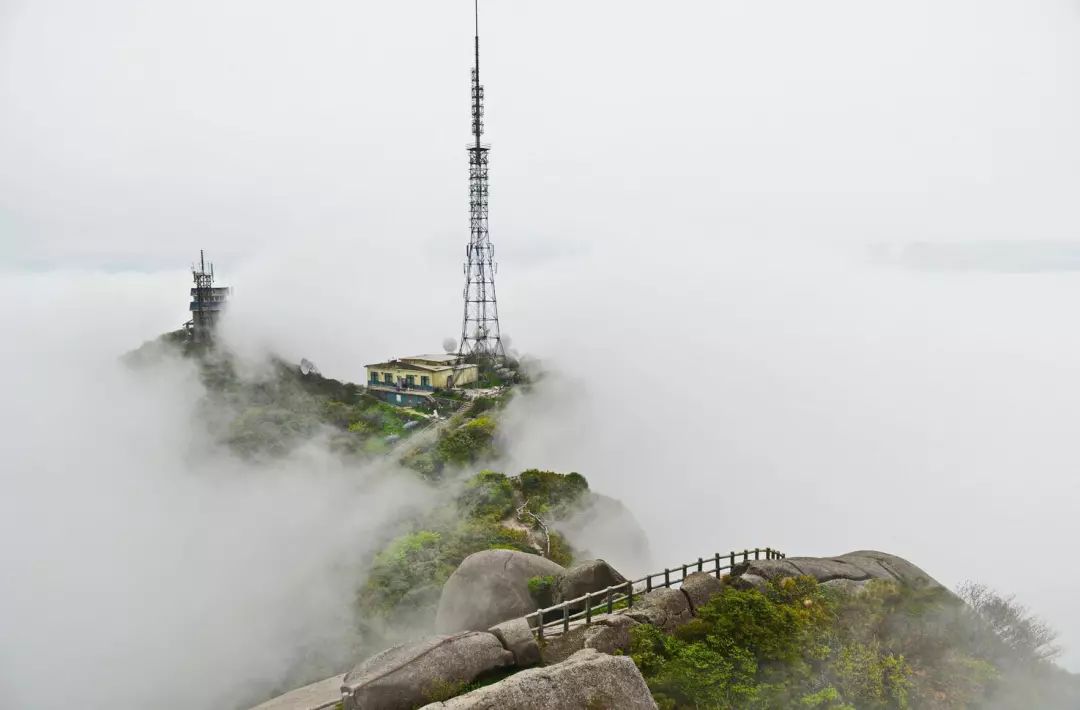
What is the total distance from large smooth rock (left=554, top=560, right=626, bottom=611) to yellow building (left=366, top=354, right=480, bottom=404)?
5814 centimetres

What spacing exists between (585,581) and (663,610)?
3.56m

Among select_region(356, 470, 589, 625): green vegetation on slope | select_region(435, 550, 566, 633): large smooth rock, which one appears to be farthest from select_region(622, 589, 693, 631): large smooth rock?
select_region(356, 470, 589, 625): green vegetation on slope

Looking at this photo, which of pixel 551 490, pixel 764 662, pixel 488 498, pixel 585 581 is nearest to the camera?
pixel 764 662

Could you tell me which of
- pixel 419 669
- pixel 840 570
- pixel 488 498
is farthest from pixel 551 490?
pixel 419 669

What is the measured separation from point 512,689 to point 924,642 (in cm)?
1637

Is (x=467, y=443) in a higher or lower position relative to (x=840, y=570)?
lower

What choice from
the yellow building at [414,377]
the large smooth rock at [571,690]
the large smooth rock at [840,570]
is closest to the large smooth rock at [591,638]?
the large smooth rock at [571,690]

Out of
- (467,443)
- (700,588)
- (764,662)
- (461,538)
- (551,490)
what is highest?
(700,588)

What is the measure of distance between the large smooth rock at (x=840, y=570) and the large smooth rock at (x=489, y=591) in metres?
8.03

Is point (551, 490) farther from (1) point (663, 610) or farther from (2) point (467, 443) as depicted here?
(1) point (663, 610)

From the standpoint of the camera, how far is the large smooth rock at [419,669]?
52.8 feet

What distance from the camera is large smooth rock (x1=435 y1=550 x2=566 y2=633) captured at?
912 inches

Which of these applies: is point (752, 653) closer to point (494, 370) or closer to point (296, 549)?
point (296, 549)

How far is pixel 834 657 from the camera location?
19.0 metres
